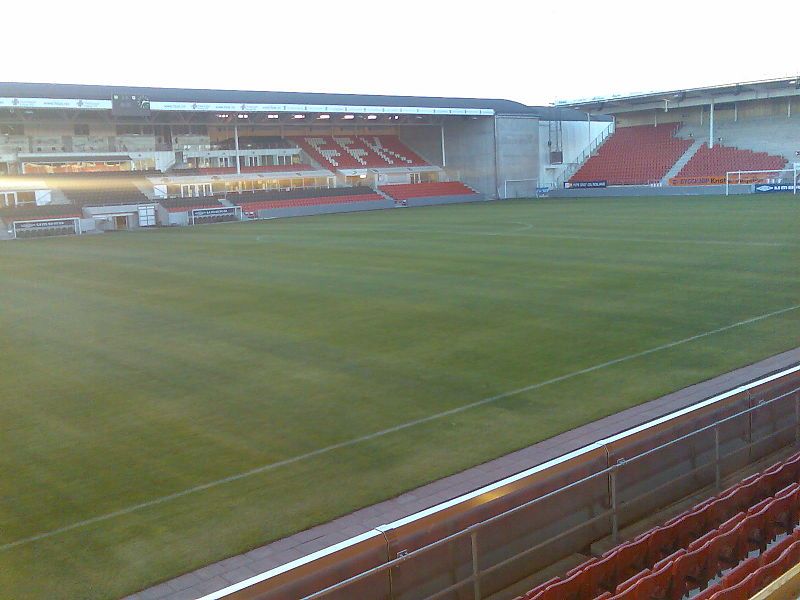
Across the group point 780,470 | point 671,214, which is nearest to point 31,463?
point 780,470

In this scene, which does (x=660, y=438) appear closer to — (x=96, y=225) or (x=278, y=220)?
(x=278, y=220)

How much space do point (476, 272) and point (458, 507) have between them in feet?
58.3

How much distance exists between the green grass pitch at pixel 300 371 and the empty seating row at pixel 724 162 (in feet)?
116

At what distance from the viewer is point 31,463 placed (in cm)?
970

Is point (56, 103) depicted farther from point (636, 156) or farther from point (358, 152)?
point (636, 156)

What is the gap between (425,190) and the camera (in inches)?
2785

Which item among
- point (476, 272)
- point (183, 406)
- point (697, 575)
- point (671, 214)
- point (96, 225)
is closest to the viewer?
point (697, 575)

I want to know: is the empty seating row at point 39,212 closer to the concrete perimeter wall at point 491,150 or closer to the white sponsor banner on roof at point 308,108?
the white sponsor banner on roof at point 308,108

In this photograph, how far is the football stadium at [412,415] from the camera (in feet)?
20.1

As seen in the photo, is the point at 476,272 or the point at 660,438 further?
the point at 476,272

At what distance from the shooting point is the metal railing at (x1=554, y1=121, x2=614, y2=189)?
243ft

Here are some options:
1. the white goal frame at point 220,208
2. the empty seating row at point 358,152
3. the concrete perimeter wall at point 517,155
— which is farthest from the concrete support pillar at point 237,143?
the concrete perimeter wall at point 517,155

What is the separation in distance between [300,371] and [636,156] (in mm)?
62802

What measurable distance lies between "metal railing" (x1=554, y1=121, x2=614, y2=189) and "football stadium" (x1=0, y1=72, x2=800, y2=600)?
36202mm
